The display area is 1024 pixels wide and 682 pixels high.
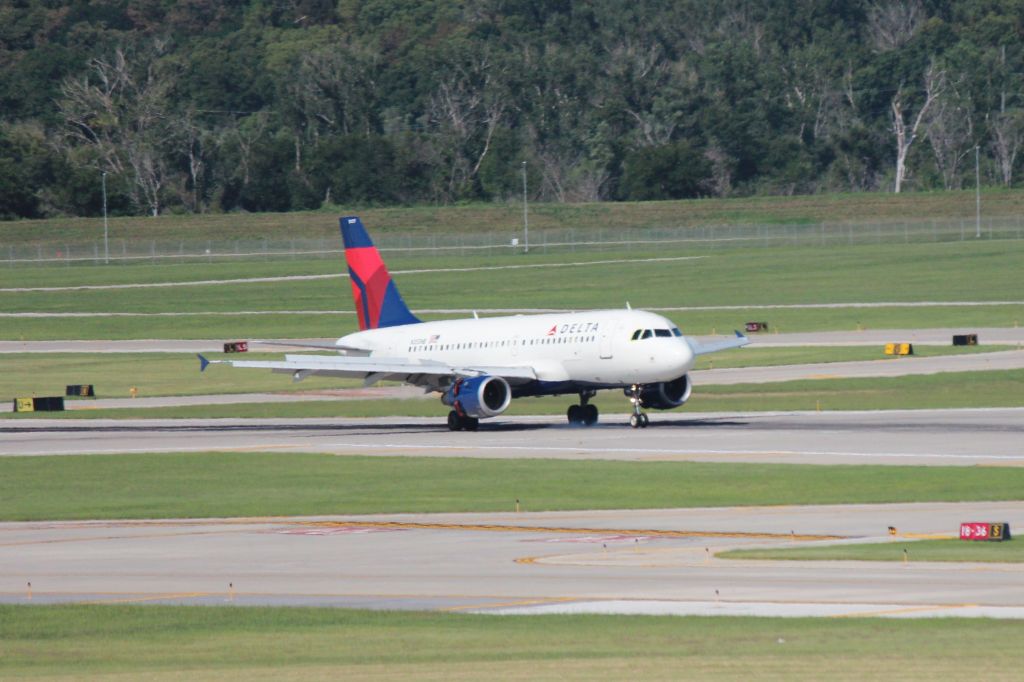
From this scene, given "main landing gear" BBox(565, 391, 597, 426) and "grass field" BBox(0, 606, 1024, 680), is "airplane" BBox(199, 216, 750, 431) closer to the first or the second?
"main landing gear" BBox(565, 391, 597, 426)

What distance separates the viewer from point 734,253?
554 feet

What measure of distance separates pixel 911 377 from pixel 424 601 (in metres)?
48.4

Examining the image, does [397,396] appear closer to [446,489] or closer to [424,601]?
[446,489]

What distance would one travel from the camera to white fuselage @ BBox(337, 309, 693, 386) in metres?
55.9

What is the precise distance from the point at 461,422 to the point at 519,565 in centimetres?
2903

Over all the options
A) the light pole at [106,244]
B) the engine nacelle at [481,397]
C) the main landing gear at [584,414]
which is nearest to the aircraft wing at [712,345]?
the main landing gear at [584,414]

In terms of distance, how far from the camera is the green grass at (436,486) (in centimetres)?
3922

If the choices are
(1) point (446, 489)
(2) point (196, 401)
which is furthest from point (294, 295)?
(1) point (446, 489)

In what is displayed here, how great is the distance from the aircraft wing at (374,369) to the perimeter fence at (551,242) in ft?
402

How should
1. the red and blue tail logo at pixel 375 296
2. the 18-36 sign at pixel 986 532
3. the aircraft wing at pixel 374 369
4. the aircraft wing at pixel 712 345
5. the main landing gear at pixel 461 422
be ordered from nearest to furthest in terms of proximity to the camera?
the 18-36 sign at pixel 986 532
the aircraft wing at pixel 374 369
the aircraft wing at pixel 712 345
the main landing gear at pixel 461 422
the red and blue tail logo at pixel 375 296

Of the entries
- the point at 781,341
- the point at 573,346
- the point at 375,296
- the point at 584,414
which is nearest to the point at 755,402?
the point at 584,414

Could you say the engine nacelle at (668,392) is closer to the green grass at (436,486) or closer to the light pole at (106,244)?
the green grass at (436,486)

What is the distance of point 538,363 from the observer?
192 ft

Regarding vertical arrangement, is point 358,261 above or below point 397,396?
above
